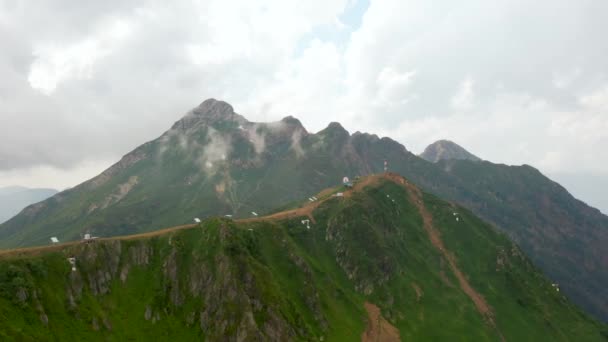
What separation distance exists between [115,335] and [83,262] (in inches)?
1166

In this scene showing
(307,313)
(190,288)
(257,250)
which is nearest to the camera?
(190,288)

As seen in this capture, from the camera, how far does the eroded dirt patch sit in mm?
168875

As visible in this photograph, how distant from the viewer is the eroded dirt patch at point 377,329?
168875 mm

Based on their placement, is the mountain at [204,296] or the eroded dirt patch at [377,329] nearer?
Result: the mountain at [204,296]

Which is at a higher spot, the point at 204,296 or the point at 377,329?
the point at 204,296

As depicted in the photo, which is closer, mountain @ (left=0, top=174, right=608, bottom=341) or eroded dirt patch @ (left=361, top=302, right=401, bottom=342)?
mountain @ (left=0, top=174, right=608, bottom=341)

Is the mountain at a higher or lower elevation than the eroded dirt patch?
higher

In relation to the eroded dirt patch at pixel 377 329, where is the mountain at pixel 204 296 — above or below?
above

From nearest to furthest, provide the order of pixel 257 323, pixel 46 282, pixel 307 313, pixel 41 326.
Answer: pixel 41 326 < pixel 46 282 < pixel 257 323 < pixel 307 313

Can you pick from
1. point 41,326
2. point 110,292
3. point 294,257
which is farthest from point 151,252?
point 294,257

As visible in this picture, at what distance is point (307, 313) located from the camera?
16375cm

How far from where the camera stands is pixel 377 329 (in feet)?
571

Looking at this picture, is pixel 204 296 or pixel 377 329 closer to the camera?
pixel 204 296

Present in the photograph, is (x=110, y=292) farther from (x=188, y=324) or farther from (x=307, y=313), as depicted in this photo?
(x=307, y=313)
